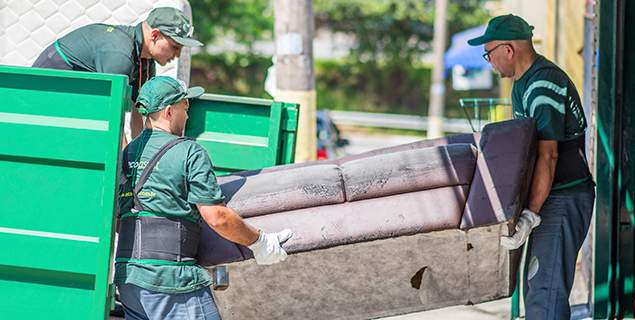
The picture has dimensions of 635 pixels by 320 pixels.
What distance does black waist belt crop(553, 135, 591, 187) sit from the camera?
484 centimetres

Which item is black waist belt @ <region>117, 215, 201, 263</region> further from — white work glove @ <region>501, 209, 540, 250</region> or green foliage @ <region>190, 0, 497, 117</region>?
green foliage @ <region>190, 0, 497, 117</region>

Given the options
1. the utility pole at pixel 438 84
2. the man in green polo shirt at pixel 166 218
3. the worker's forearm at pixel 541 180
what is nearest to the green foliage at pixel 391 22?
the utility pole at pixel 438 84

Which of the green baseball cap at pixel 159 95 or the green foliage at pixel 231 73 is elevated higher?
the green foliage at pixel 231 73

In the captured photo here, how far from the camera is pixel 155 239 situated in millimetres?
3969

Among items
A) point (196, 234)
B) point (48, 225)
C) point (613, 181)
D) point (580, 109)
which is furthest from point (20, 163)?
point (613, 181)

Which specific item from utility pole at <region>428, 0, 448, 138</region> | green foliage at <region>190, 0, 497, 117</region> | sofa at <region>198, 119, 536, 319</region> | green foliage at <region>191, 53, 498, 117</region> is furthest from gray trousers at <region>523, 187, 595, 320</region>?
green foliage at <region>191, 53, 498, 117</region>

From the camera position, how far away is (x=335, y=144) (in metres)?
16.8

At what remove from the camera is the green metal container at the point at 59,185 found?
12.9 ft

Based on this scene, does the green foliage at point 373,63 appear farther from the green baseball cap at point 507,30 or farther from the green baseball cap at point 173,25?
the green baseball cap at point 507,30

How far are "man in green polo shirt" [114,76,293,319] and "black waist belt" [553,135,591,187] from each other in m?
1.66

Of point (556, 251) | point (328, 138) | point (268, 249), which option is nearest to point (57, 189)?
point (268, 249)

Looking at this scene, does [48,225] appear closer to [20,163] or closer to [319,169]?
[20,163]

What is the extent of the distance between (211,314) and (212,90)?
29.2 meters

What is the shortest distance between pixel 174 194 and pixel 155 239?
0.20 m
